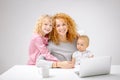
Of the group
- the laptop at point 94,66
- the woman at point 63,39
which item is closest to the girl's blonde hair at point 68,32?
the woman at point 63,39

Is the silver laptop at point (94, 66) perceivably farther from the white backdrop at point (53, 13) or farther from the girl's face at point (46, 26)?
the white backdrop at point (53, 13)

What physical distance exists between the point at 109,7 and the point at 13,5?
1.51 metres

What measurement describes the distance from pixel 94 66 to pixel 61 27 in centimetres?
81

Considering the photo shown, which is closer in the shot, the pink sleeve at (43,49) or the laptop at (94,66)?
the laptop at (94,66)

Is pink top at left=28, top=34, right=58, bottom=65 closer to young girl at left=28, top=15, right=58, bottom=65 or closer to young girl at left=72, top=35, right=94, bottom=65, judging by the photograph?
young girl at left=28, top=15, right=58, bottom=65

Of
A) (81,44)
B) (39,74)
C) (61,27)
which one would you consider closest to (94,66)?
(39,74)

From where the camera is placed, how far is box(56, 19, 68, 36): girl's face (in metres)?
2.87

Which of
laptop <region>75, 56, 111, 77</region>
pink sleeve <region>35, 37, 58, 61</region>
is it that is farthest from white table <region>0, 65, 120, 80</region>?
pink sleeve <region>35, 37, 58, 61</region>

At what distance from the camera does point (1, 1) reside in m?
4.11

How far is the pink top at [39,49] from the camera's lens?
2841 millimetres

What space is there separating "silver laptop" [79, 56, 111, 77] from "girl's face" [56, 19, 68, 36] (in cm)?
77

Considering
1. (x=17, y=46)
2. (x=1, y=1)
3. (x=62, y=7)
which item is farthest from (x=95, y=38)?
(x=1, y=1)

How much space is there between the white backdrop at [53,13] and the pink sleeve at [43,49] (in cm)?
127

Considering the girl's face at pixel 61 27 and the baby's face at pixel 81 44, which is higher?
the girl's face at pixel 61 27
